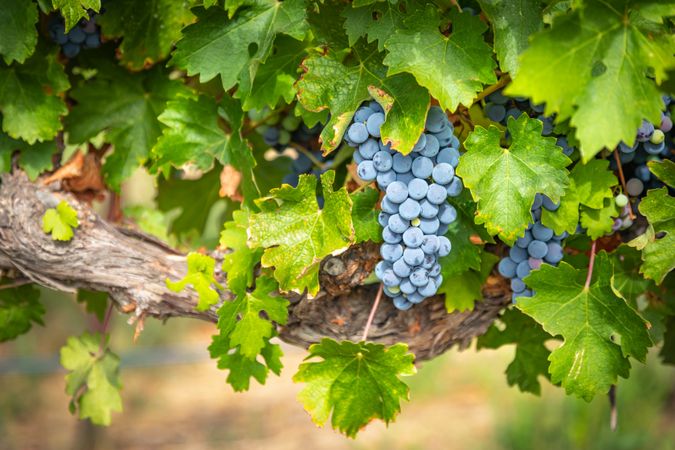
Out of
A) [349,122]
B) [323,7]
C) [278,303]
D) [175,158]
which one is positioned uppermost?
[323,7]

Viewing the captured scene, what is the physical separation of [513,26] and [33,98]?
870 mm

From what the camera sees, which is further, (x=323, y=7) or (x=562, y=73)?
(x=323, y=7)

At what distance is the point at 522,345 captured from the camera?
1.54 m

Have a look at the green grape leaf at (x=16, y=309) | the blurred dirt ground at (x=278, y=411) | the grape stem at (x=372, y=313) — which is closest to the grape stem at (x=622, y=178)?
the grape stem at (x=372, y=313)

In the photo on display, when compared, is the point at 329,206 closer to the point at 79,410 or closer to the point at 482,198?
the point at 482,198

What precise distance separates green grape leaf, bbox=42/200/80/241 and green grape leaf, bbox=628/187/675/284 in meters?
0.95

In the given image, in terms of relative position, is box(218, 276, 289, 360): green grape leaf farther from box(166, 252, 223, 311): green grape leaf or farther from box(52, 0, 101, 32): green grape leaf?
box(52, 0, 101, 32): green grape leaf

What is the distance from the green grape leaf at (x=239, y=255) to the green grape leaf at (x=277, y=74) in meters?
0.20

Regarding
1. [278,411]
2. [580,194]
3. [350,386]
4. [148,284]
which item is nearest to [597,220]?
[580,194]

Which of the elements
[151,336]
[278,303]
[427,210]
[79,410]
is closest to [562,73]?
[427,210]

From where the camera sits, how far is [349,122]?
1104 mm

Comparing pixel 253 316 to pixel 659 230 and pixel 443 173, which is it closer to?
pixel 443 173

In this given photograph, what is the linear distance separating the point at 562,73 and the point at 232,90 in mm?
687

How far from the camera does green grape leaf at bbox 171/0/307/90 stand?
45.6 inches
